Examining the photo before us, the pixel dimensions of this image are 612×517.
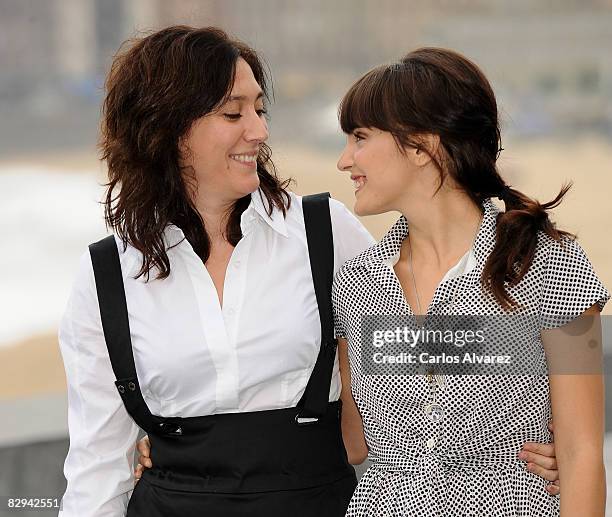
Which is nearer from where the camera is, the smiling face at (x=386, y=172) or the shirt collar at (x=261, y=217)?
the smiling face at (x=386, y=172)

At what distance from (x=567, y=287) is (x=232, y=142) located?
52 cm

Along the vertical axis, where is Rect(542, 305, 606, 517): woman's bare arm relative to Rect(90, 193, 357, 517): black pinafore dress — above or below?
above

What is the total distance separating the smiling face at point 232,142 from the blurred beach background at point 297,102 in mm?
9401

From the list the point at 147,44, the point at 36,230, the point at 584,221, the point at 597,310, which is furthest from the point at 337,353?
the point at 584,221

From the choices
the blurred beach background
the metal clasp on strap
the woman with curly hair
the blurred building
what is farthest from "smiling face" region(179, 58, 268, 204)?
the blurred building

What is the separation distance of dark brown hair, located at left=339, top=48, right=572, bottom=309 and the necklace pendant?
0.16 m

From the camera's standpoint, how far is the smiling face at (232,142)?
1.40 metres

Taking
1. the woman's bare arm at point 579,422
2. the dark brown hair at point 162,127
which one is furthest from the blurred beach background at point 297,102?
the woman's bare arm at point 579,422

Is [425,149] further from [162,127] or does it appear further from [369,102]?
[162,127]

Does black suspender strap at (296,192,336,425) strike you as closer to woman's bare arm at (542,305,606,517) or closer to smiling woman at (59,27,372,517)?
smiling woman at (59,27,372,517)

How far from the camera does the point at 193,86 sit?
139 cm

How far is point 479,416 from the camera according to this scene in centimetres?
115

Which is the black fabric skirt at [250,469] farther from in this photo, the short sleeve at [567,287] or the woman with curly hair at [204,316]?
the short sleeve at [567,287]

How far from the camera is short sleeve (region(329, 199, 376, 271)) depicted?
141 cm
